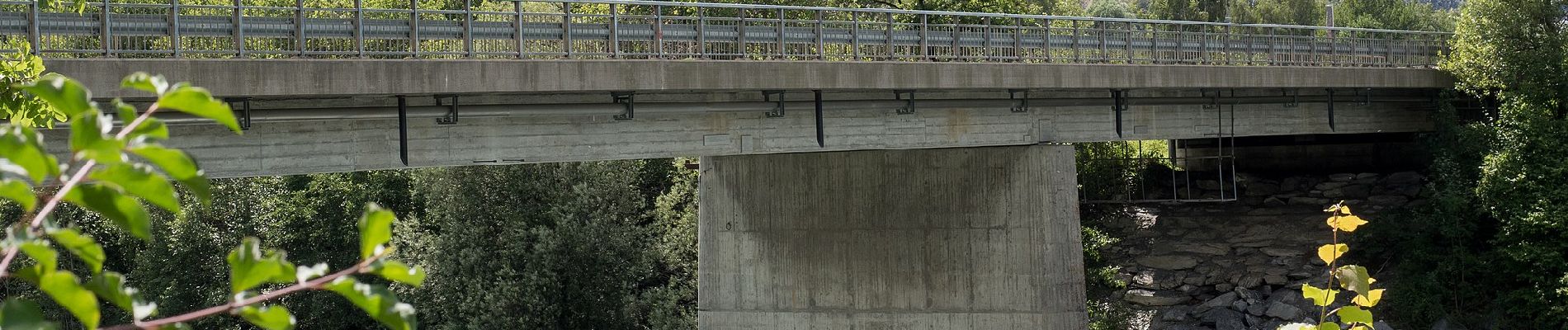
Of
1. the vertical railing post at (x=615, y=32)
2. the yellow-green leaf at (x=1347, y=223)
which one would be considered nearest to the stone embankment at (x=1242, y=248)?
the vertical railing post at (x=615, y=32)

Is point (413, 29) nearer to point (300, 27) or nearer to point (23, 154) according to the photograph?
point (300, 27)

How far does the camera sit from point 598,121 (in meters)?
16.7

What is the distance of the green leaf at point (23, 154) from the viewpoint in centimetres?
231

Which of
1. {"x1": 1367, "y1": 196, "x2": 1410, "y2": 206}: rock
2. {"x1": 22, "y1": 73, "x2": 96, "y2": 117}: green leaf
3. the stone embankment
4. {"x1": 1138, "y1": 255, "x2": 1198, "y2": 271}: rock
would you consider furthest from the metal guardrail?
{"x1": 22, "y1": 73, "x2": 96, "y2": 117}: green leaf

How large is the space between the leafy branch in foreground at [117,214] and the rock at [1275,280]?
2441cm

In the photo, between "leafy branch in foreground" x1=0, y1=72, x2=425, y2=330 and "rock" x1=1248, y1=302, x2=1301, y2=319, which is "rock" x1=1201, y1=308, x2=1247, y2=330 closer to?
"rock" x1=1248, y1=302, x2=1301, y2=319

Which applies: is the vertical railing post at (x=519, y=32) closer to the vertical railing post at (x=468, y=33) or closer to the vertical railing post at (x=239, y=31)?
the vertical railing post at (x=468, y=33)

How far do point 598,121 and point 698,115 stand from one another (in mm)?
1319

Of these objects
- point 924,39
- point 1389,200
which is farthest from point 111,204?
point 1389,200

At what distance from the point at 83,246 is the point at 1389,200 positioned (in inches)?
1102

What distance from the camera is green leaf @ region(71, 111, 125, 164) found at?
7.69 feet

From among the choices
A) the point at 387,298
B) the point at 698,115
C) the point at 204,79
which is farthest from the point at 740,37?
the point at 387,298

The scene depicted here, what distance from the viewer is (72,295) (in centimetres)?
236

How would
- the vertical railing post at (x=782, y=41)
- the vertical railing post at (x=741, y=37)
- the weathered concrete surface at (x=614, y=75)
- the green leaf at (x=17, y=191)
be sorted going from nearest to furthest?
the green leaf at (x=17, y=191)
the weathered concrete surface at (x=614, y=75)
the vertical railing post at (x=741, y=37)
the vertical railing post at (x=782, y=41)
